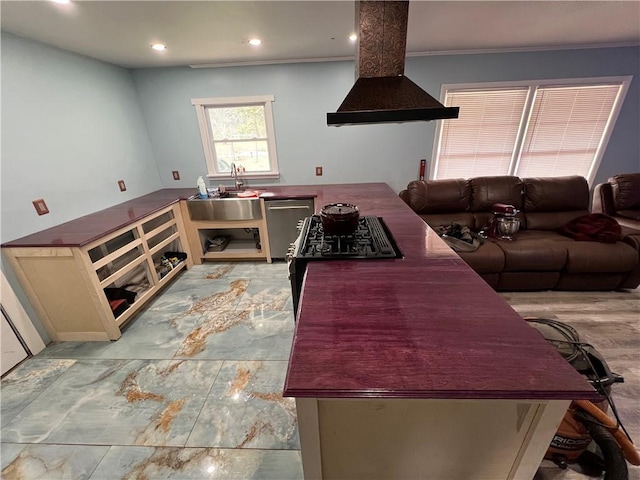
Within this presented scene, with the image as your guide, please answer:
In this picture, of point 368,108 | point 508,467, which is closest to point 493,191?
point 368,108

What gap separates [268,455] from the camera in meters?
1.31

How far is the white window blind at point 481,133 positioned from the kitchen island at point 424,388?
113 inches

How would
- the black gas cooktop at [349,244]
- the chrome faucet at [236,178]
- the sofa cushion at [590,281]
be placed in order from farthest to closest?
the chrome faucet at [236,178] < the sofa cushion at [590,281] < the black gas cooktop at [349,244]

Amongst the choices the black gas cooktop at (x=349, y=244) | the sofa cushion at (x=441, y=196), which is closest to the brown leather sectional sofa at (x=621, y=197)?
the sofa cushion at (x=441, y=196)

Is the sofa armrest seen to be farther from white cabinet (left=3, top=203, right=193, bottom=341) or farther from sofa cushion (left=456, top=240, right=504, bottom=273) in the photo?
white cabinet (left=3, top=203, right=193, bottom=341)

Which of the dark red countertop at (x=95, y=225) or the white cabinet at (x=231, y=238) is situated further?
the white cabinet at (x=231, y=238)

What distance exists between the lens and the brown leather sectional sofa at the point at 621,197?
9.50ft

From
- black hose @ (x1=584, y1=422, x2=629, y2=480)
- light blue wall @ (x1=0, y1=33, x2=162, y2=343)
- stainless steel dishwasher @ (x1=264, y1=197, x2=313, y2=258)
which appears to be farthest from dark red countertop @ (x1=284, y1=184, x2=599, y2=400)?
light blue wall @ (x1=0, y1=33, x2=162, y2=343)

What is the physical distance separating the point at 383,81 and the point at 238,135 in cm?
225

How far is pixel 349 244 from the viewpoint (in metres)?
1.54

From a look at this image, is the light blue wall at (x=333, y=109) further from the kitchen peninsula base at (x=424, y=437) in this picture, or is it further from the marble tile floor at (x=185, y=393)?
the kitchen peninsula base at (x=424, y=437)

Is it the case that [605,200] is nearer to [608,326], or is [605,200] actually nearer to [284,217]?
[608,326]

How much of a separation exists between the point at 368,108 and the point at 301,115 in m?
1.93

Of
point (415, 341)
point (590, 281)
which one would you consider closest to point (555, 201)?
point (590, 281)
